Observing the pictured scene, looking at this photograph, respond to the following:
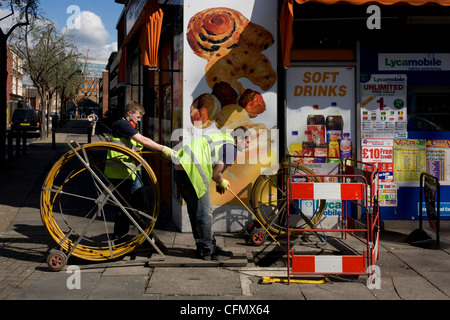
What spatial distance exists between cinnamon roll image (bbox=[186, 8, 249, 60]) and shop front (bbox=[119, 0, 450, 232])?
15 mm

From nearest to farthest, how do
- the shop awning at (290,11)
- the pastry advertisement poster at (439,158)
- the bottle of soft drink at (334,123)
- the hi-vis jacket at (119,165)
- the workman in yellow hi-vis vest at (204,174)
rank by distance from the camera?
the workman in yellow hi-vis vest at (204,174), the hi-vis jacket at (119,165), the shop awning at (290,11), the bottle of soft drink at (334,123), the pastry advertisement poster at (439,158)

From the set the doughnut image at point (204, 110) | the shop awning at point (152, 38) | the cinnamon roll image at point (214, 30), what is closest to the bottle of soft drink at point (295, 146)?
the doughnut image at point (204, 110)

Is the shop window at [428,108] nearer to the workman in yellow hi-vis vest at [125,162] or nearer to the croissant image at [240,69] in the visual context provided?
the croissant image at [240,69]

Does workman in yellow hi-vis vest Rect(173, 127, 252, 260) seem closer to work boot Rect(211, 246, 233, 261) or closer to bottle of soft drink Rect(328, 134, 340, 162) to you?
work boot Rect(211, 246, 233, 261)

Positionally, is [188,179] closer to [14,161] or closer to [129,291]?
[129,291]

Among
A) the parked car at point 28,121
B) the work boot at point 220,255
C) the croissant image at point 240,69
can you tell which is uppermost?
the parked car at point 28,121

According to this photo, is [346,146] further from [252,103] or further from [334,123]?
[252,103]

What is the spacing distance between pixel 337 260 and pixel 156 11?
15.5 ft

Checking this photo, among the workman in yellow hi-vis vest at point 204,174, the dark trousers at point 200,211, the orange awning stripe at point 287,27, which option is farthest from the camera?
the orange awning stripe at point 287,27

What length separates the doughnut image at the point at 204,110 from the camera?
24.8ft

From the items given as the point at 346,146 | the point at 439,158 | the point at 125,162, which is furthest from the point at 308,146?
the point at 125,162

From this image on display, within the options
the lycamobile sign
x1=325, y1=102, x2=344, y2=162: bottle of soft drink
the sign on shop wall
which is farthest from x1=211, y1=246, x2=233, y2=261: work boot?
the lycamobile sign

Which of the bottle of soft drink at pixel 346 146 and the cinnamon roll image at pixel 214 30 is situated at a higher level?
the cinnamon roll image at pixel 214 30

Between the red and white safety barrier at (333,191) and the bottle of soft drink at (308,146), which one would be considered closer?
the red and white safety barrier at (333,191)
